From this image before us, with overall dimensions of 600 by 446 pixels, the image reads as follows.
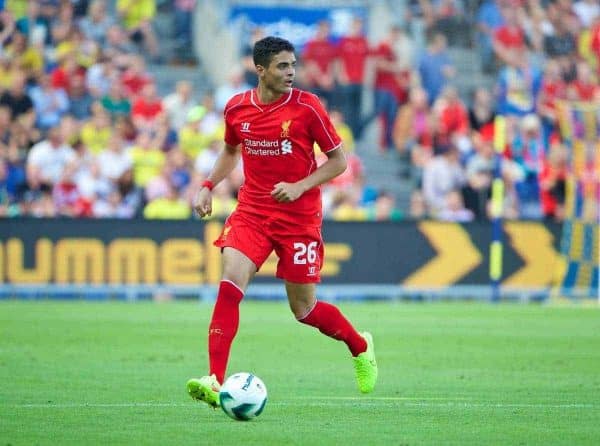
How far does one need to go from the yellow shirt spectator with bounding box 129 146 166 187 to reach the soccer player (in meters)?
14.1

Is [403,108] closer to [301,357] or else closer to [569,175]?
[569,175]

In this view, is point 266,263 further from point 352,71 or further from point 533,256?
point 352,71

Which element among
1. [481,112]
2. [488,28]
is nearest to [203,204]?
[481,112]

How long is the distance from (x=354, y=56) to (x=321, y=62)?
0.61 metres

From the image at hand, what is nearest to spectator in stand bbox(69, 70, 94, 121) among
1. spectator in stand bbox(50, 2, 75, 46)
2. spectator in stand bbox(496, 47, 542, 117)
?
spectator in stand bbox(50, 2, 75, 46)

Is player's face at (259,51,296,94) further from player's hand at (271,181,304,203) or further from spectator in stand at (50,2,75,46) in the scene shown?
spectator in stand at (50,2,75,46)

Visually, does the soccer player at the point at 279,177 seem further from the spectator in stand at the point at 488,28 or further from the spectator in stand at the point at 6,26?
the spectator in stand at the point at 488,28

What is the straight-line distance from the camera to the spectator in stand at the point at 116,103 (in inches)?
997

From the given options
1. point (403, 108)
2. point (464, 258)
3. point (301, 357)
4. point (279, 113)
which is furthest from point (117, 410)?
point (403, 108)

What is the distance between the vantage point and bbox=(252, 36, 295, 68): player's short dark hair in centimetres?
1000

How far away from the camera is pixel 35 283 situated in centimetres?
2238

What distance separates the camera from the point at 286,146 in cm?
1012

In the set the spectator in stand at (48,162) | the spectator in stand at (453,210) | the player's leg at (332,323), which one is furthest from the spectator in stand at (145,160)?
the player's leg at (332,323)

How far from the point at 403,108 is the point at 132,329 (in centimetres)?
1088
